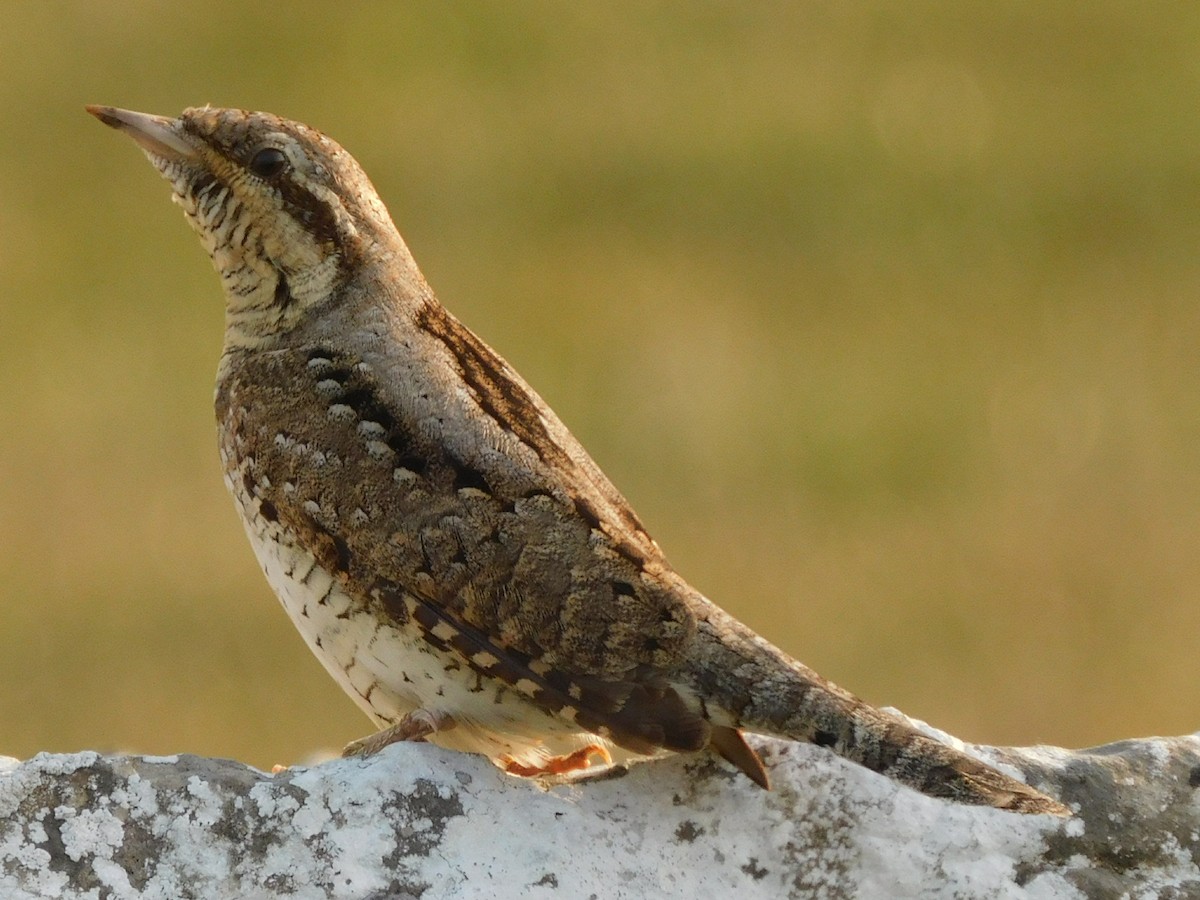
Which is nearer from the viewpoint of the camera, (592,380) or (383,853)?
(383,853)

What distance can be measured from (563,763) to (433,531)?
71cm

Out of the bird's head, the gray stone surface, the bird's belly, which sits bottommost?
the gray stone surface

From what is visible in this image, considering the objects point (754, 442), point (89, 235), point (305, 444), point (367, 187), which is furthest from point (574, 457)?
point (89, 235)

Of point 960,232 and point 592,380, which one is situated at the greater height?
point 960,232

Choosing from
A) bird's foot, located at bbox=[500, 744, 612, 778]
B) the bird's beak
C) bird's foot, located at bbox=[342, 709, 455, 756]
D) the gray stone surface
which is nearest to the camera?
the gray stone surface

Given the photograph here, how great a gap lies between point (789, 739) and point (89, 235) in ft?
34.2

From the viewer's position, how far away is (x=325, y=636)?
4.12 meters

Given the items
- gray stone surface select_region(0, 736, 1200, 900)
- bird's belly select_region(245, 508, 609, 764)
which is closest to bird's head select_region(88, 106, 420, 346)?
bird's belly select_region(245, 508, 609, 764)

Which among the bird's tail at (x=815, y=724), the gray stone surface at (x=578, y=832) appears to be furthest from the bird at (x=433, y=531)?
the gray stone surface at (x=578, y=832)

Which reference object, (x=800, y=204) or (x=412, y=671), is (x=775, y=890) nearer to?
(x=412, y=671)

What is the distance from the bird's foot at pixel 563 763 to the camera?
414 centimetres

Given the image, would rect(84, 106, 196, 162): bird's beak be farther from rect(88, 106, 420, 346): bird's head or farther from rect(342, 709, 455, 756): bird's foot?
rect(342, 709, 455, 756): bird's foot

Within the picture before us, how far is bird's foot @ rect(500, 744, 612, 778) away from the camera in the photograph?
4145mm

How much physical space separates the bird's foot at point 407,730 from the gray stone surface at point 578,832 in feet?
0.78
